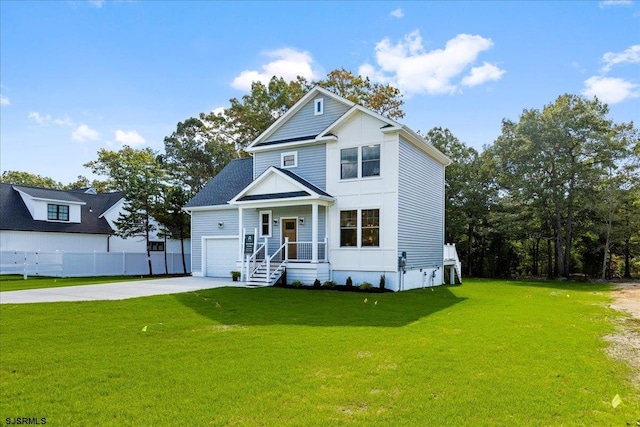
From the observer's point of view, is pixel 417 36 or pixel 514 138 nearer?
pixel 417 36

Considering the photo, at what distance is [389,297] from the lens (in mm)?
13672

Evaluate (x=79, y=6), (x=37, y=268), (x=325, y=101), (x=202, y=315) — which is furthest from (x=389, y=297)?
(x=37, y=268)

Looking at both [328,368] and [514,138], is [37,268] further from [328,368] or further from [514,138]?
Answer: [514,138]

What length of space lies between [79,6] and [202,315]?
10.6 metres

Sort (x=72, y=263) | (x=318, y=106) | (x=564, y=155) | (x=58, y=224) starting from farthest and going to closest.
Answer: (x=58, y=224) < (x=564, y=155) < (x=72, y=263) < (x=318, y=106)

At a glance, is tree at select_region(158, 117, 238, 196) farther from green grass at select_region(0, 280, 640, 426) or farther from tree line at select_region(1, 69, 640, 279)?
green grass at select_region(0, 280, 640, 426)

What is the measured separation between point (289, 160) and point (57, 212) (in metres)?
17.1

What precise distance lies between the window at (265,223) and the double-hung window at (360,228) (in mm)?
3713

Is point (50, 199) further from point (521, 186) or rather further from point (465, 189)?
point (521, 186)

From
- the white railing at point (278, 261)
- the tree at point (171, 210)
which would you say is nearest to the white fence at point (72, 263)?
the tree at point (171, 210)

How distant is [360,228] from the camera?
16359 millimetres

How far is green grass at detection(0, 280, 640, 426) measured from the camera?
4.13 metres

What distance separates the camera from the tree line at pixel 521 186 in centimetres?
2450

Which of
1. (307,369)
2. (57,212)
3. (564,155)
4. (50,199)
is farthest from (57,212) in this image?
(564,155)
